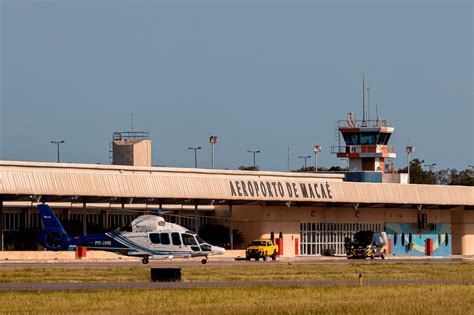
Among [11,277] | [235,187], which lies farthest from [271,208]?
[11,277]

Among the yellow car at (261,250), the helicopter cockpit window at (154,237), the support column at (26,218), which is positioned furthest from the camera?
the support column at (26,218)

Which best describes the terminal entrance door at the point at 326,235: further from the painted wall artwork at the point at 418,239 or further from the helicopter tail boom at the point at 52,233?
the helicopter tail boom at the point at 52,233

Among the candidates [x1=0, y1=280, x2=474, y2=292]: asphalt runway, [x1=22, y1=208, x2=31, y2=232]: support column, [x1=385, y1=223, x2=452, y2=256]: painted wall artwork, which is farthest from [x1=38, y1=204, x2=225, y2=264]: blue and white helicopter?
[x1=385, y1=223, x2=452, y2=256]: painted wall artwork

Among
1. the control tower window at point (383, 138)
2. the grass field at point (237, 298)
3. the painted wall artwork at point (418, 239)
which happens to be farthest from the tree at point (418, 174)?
the grass field at point (237, 298)

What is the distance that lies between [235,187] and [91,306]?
5068 cm

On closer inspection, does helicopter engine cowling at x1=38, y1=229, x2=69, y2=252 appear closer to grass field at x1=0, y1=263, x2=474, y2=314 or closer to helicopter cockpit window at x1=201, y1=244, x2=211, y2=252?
helicopter cockpit window at x1=201, y1=244, x2=211, y2=252

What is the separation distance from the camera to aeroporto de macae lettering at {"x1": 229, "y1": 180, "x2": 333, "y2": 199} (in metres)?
89.4

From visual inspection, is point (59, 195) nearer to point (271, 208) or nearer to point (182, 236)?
point (182, 236)

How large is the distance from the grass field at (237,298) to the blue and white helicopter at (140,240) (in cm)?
1041

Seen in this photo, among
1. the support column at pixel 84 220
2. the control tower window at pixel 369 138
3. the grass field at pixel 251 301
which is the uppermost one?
the control tower window at pixel 369 138

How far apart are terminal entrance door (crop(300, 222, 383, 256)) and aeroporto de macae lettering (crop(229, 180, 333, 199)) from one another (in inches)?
141

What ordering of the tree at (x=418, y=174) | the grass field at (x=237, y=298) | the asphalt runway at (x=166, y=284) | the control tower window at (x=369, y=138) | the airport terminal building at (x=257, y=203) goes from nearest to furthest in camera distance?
1. the grass field at (x=237, y=298)
2. the asphalt runway at (x=166, y=284)
3. the airport terminal building at (x=257, y=203)
4. the control tower window at (x=369, y=138)
5. the tree at (x=418, y=174)

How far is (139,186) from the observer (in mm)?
83438

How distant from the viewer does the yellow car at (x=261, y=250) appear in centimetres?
8294
